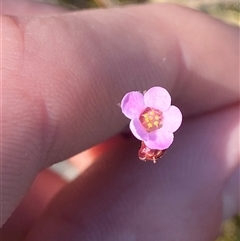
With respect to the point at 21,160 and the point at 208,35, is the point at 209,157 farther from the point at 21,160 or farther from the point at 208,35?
the point at 21,160

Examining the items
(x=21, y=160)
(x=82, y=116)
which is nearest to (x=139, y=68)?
(x=82, y=116)

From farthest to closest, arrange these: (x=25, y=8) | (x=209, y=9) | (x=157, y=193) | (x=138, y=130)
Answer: (x=209, y=9)
(x=25, y=8)
(x=157, y=193)
(x=138, y=130)

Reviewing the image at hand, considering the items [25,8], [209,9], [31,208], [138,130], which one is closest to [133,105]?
[138,130]

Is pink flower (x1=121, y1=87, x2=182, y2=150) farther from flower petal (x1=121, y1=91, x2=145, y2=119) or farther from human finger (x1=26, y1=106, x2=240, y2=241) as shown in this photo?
human finger (x1=26, y1=106, x2=240, y2=241)

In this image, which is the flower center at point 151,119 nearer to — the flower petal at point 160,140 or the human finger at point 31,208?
the flower petal at point 160,140

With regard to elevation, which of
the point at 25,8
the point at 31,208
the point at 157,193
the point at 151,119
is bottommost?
the point at 31,208

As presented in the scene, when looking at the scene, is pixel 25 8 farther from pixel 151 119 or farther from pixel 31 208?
pixel 151 119

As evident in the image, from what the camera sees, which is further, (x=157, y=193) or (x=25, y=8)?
(x=25, y=8)
